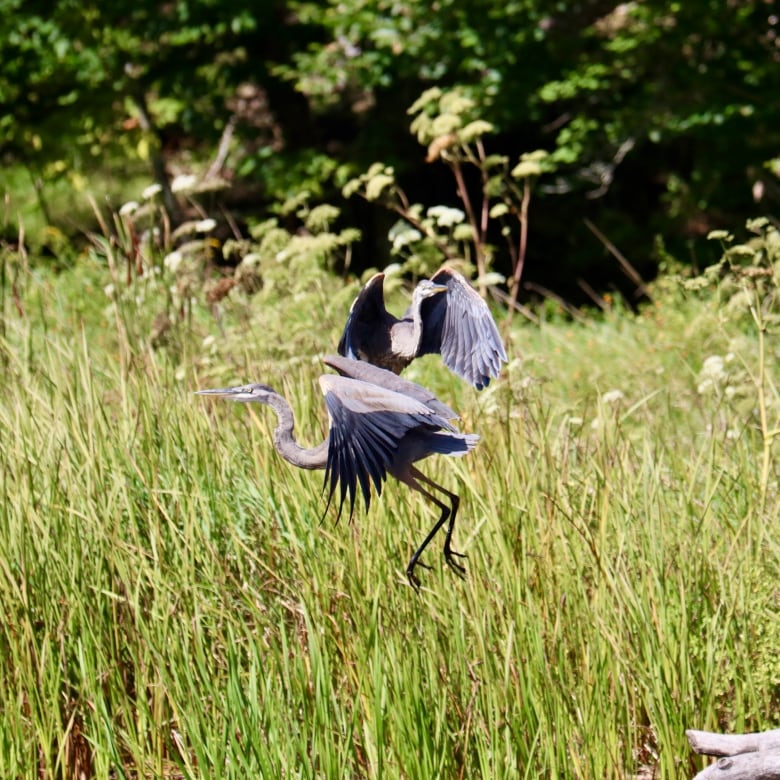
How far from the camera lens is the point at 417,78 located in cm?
Answer: 1139

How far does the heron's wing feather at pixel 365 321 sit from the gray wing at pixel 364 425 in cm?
27

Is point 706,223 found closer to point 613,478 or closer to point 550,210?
point 550,210

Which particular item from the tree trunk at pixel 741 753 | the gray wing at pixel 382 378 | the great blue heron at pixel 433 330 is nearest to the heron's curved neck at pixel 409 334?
the great blue heron at pixel 433 330

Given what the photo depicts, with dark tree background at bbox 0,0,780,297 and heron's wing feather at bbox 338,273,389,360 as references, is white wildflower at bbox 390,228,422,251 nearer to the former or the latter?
heron's wing feather at bbox 338,273,389,360

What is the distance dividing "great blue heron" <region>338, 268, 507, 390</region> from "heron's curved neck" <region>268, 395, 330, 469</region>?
17 cm

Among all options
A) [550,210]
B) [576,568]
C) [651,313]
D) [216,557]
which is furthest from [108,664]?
[550,210]

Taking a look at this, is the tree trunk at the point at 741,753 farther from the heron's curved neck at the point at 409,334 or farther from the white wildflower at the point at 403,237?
the white wildflower at the point at 403,237

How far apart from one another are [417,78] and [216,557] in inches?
354

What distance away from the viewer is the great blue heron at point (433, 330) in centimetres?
224

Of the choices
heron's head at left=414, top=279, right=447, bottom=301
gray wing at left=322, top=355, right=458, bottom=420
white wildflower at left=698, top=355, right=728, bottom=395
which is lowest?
white wildflower at left=698, top=355, right=728, bottom=395

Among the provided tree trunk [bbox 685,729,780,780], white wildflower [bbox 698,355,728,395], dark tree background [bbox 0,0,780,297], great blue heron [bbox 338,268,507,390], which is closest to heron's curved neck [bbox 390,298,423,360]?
great blue heron [bbox 338,268,507,390]

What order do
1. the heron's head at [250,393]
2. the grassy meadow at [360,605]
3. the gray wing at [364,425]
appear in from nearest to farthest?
1. the gray wing at [364,425]
2. the heron's head at [250,393]
3. the grassy meadow at [360,605]

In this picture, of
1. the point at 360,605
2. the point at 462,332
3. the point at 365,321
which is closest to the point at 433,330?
the point at 462,332

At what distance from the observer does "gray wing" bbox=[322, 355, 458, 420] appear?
204 cm
